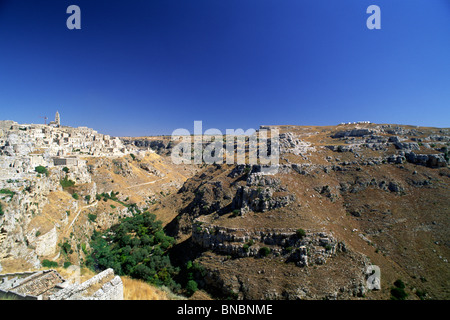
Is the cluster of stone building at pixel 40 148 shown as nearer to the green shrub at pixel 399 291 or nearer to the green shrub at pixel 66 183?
the green shrub at pixel 66 183

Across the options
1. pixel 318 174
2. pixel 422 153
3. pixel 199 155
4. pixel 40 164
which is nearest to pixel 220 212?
pixel 318 174

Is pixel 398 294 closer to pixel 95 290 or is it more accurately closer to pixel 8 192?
pixel 95 290

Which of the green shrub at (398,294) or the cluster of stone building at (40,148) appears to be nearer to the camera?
the green shrub at (398,294)

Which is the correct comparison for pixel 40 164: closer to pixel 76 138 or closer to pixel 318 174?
pixel 76 138

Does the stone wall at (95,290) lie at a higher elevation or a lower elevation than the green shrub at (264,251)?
higher

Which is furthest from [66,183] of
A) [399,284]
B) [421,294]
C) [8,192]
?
[421,294]

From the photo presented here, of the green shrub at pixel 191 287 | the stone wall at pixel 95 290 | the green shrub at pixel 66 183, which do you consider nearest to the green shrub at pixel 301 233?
the green shrub at pixel 191 287

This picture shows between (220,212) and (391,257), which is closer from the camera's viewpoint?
(391,257)

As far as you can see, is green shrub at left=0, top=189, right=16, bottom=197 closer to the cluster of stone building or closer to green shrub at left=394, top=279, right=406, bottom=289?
the cluster of stone building

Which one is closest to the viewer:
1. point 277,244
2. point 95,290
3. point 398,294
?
point 95,290

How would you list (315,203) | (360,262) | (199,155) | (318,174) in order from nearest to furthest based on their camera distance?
(360,262) < (315,203) < (318,174) < (199,155)

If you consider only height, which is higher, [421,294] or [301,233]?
[301,233]
